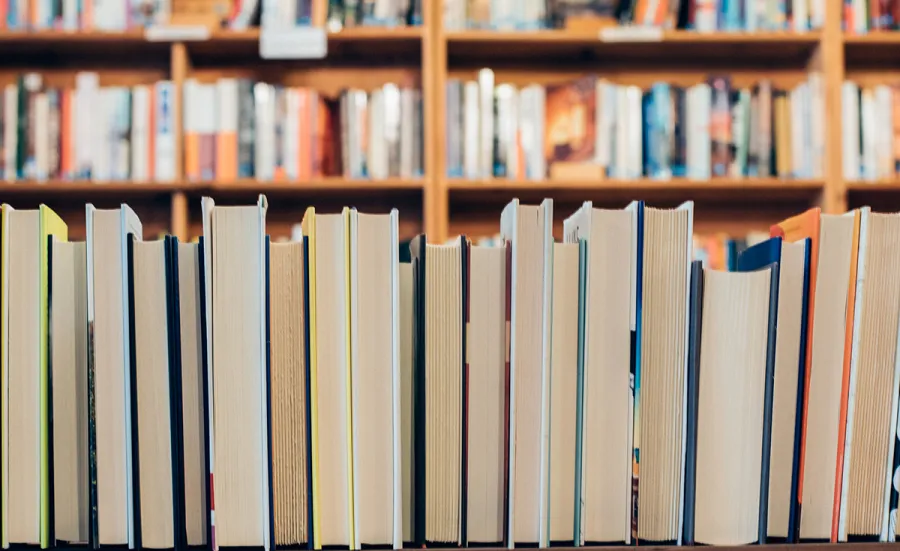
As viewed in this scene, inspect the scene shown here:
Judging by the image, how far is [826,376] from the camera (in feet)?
2.09

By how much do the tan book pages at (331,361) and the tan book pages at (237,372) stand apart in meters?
0.04

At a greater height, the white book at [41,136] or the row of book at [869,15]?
the row of book at [869,15]

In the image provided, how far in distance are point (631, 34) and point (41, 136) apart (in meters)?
1.65

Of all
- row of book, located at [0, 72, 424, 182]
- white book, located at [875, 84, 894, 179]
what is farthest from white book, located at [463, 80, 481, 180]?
white book, located at [875, 84, 894, 179]

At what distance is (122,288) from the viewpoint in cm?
61

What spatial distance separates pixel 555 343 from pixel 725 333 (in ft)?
0.42

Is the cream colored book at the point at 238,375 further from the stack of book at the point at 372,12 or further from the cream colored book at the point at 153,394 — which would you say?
the stack of book at the point at 372,12

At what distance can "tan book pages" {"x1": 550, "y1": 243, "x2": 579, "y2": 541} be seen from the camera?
0.63 metres

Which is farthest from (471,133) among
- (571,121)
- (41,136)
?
(41,136)

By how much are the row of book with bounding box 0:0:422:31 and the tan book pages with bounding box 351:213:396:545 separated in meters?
1.88

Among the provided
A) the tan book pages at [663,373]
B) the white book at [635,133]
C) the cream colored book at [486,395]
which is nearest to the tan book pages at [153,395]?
the cream colored book at [486,395]

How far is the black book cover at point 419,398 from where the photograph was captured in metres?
0.64

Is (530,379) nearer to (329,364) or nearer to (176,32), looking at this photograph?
(329,364)

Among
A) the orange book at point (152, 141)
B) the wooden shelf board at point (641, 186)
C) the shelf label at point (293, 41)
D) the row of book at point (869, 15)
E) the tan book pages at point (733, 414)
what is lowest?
the tan book pages at point (733, 414)
